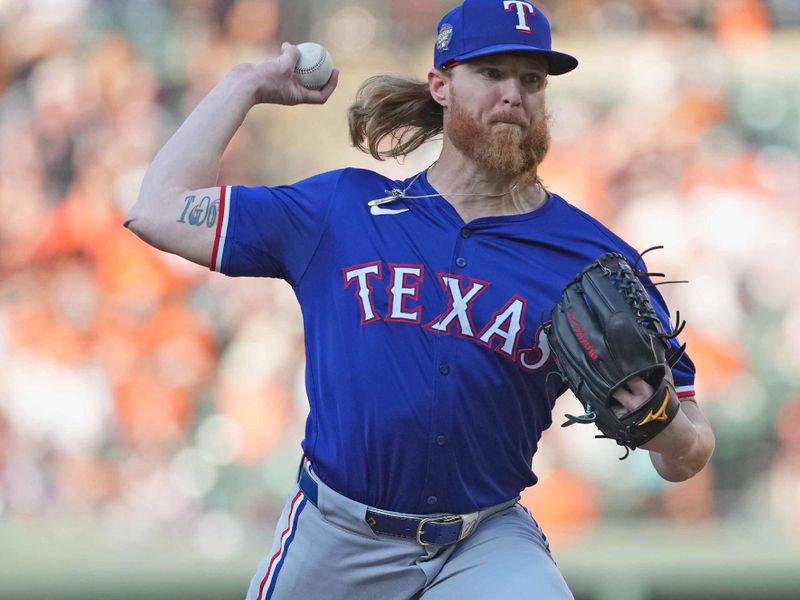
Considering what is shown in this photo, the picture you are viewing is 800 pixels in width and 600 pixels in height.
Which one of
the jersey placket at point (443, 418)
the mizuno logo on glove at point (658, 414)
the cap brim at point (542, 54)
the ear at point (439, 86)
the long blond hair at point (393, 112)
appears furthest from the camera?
the long blond hair at point (393, 112)

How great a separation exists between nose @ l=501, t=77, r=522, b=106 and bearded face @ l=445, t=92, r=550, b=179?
0.03 m

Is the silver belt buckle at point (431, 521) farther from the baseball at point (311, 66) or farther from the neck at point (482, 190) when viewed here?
the baseball at point (311, 66)

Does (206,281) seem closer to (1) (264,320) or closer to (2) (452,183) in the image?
(1) (264,320)

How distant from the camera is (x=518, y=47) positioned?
286 centimetres

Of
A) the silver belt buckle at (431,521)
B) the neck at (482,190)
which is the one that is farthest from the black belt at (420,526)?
the neck at (482,190)

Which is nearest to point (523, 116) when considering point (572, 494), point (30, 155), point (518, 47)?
point (518, 47)

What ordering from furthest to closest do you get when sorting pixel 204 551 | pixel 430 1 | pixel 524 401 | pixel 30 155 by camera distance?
1. pixel 430 1
2. pixel 30 155
3. pixel 204 551
4. pixel 524 401

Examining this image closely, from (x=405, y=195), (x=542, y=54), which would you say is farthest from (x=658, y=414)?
(x=542, y=54)

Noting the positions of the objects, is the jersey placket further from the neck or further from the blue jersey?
the neck

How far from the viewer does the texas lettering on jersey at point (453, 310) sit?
2.76 meters

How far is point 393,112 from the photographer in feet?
10.7

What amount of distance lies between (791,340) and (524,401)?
419 centimetres

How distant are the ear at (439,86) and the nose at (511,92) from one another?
0.20 m

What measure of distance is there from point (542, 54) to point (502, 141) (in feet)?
0.79
